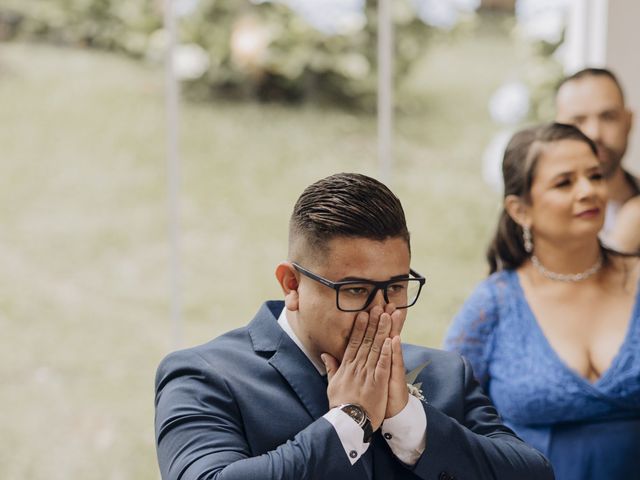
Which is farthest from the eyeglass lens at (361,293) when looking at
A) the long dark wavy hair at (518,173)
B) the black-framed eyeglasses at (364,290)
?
the long dark wavy hair at (518,173)

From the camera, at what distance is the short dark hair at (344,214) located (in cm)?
155

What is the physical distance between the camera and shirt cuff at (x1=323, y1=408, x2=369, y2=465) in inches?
58.3

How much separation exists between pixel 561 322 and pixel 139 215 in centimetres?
390

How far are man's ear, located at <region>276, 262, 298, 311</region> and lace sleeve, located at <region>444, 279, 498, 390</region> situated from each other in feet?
2.69

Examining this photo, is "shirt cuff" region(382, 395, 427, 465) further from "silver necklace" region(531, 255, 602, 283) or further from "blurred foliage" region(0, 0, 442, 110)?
"blurred foliage" region(0, 0, 442, 110)

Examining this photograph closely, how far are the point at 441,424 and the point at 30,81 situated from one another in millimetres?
4551

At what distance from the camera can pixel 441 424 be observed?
5.21ft

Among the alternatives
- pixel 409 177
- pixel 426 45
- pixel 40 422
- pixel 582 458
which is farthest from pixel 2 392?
pixel 582 458

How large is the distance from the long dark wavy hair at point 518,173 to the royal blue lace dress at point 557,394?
0.21 meters

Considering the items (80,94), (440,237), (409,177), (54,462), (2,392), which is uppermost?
(80,94)

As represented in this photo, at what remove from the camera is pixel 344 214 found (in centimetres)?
156

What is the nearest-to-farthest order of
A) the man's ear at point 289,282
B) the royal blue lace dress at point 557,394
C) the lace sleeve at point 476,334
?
the man's ear at point 289,282 → the royal blue lace dress at point 557,394 → the lace sleeve at point 476,334

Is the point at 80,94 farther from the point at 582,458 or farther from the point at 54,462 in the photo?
the point at 582,458

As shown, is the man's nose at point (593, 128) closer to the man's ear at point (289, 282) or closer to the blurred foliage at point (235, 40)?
the man's ear at point (289, 282)
